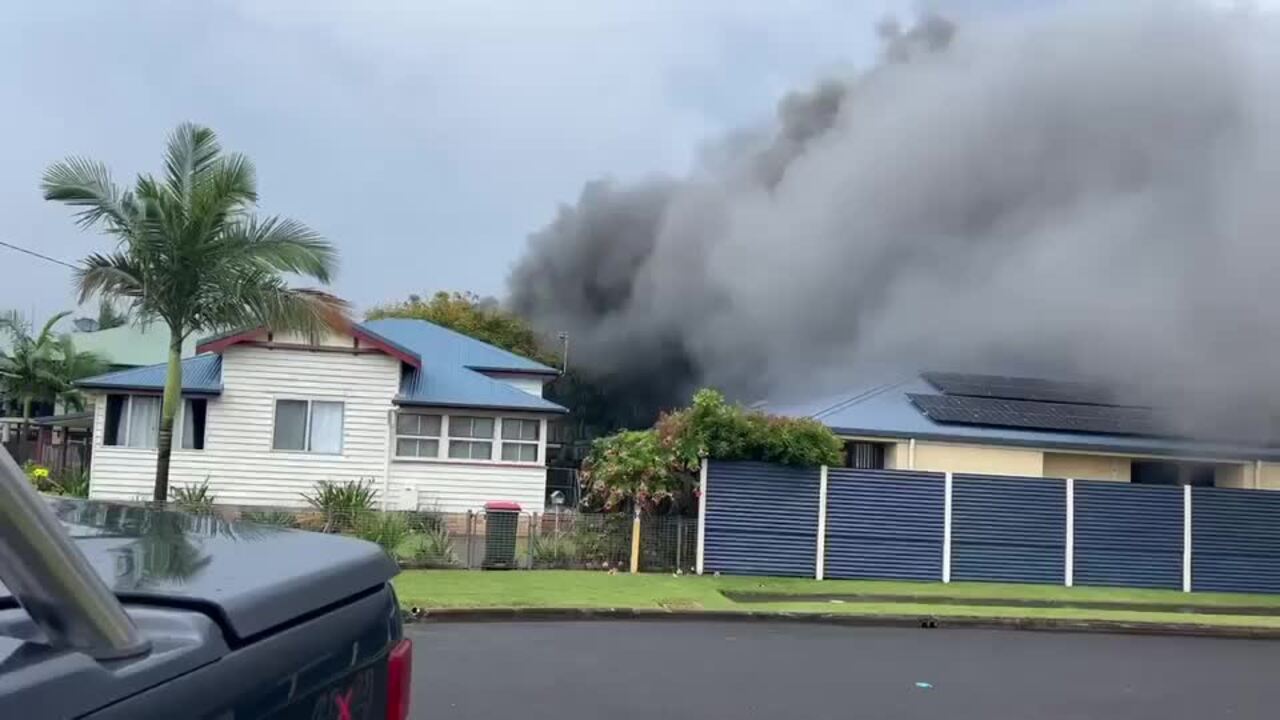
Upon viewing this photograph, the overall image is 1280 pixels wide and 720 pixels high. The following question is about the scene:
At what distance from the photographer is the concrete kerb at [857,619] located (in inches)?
489

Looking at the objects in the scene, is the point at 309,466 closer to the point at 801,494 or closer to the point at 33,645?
the point at 801,494

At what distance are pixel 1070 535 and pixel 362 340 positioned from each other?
12.7 metres

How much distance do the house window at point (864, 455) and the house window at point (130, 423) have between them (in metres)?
12.7

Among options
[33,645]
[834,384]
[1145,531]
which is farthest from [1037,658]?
[834,384]

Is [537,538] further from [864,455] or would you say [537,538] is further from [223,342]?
[223,342]

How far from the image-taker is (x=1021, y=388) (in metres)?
25.4

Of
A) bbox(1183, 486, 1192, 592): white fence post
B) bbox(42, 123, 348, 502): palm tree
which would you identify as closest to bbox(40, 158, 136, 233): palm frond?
bbox(42, 123, 348, 502): palm tree

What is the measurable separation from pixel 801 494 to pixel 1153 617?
16.1ft

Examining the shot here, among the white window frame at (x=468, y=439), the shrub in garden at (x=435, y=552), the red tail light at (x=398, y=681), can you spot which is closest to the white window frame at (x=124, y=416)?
the white window frame at (x=468, y=439)

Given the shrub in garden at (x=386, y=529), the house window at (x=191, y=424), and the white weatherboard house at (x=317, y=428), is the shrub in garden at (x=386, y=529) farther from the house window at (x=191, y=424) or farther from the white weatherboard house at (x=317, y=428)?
the house window at (x=191, y=424)

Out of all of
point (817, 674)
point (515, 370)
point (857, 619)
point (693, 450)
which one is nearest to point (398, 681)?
point (817, 674)

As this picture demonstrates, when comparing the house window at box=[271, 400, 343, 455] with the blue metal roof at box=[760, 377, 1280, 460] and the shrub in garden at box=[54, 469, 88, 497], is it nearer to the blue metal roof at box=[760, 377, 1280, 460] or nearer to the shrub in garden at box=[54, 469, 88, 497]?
the shrub in garden at box=[54, 469, 88, 497]

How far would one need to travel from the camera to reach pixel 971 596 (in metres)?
15.7

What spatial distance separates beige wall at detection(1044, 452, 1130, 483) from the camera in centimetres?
2191
